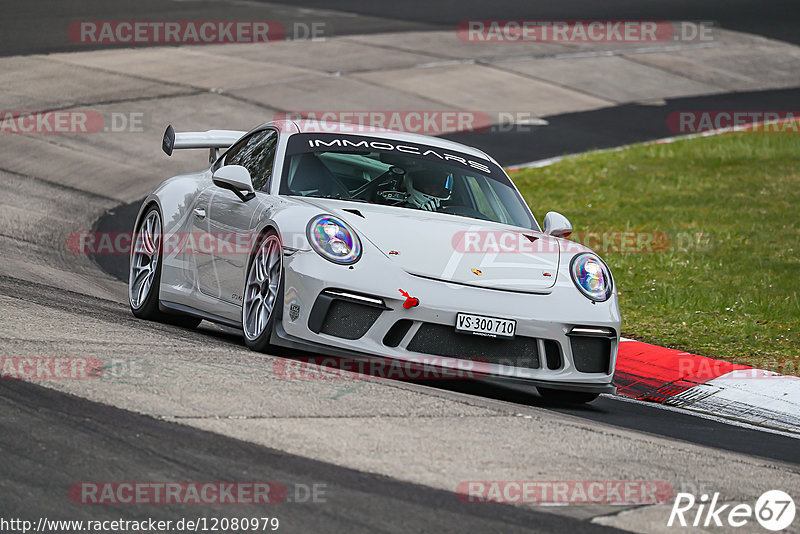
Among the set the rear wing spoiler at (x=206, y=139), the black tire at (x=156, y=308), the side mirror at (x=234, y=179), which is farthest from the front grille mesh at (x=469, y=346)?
the rear wing spoiler at (x=206, y=139)

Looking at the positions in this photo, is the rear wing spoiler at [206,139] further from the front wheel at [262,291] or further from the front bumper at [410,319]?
the front bumper at [410,319]

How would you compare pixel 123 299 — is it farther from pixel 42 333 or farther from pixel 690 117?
pixel 690 117

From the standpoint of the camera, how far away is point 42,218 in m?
12.9

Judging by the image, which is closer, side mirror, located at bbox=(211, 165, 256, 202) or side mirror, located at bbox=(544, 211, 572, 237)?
side mirror, located at bbox=(211, 165, 256, 202)

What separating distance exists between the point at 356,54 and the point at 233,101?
539cm

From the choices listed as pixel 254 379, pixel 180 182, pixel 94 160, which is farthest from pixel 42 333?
pixel 94 160

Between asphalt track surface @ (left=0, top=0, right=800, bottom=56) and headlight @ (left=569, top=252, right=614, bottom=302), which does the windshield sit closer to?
headlight @ (left=569, top=252, right=614, bottom=302)

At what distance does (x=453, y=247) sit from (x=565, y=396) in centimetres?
114

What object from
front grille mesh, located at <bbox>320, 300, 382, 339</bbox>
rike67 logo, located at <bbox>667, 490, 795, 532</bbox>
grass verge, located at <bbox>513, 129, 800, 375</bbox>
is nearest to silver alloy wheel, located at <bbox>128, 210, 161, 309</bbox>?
front grille mesh, located at <bbox>320, 300, 382, 339</bbox>

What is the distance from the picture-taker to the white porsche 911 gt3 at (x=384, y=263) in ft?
22.9

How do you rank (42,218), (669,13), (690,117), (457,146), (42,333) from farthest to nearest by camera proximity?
(669,13)
(690,117)
(42,218)
(457,146)
(42,333)

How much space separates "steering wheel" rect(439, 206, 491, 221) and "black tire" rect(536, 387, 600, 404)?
1187mm

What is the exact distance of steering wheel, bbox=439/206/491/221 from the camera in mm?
8242

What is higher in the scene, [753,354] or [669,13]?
[669,13]
